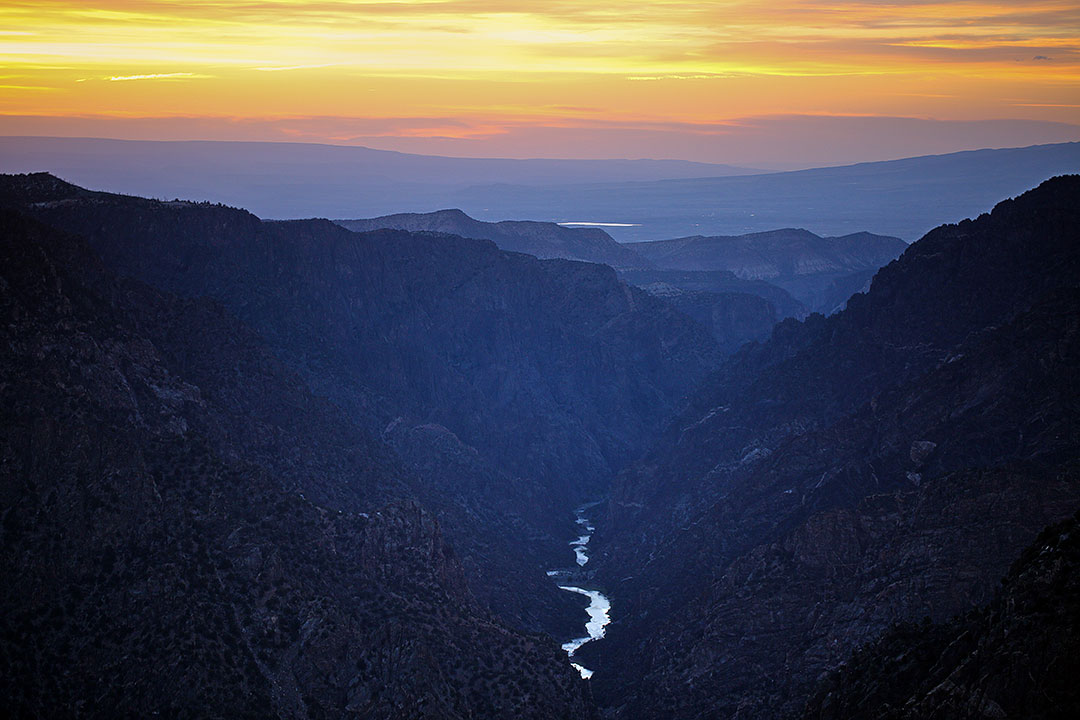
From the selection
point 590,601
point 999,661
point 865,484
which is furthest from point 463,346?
point 999,661

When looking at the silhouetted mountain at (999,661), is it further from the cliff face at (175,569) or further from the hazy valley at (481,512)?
the cliff face at (175,569)

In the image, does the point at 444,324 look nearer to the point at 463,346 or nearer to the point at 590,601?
the point at 463,346

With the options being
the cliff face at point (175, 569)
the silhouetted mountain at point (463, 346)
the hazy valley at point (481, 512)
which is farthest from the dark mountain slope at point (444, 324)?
the cliff face at point (175, 569)

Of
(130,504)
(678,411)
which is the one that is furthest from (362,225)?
(130,504)

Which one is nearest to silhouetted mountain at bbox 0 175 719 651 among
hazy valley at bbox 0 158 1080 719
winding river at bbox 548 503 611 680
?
hazy valley at bbox 0 158 1080 719

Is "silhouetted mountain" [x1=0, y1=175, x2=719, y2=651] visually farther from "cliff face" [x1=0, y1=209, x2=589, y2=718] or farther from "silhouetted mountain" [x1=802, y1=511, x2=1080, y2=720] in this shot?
"silhouetted mountain" [x1=802, y1=511, x2=1080, y2=720]

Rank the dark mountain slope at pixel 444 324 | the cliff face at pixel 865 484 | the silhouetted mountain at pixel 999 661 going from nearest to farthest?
the silhouetted mountain at pixel 999 661, the cliff face at pixel 865 484, the dark mountain slope at pixel 444 324
